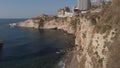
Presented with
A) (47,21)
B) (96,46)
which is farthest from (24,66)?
(47,21)

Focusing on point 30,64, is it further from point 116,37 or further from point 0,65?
point 116,37

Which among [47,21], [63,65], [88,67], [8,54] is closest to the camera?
[88,67]

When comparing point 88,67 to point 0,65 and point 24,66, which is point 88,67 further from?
point 0,65

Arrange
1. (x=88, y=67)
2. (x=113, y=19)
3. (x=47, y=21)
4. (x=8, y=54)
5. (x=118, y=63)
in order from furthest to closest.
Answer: (x=47, y=21) < (x=8, y=54) < (x=88, y=67) < (x=113, y=19) < (x=118, y=63)

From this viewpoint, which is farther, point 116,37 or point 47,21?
point 47,21

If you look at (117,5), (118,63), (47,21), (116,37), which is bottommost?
(47,21)

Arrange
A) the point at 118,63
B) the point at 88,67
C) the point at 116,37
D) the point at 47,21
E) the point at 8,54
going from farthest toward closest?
the point at 47,21
the point at 8,54
the point at 88,67
the point at 116,37
the point at 118,63

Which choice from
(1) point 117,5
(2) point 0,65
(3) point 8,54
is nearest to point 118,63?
(1) point 117,5

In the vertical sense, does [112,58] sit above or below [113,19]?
below

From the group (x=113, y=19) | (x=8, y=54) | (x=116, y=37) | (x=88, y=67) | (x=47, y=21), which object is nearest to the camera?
(x=116, y=37)
